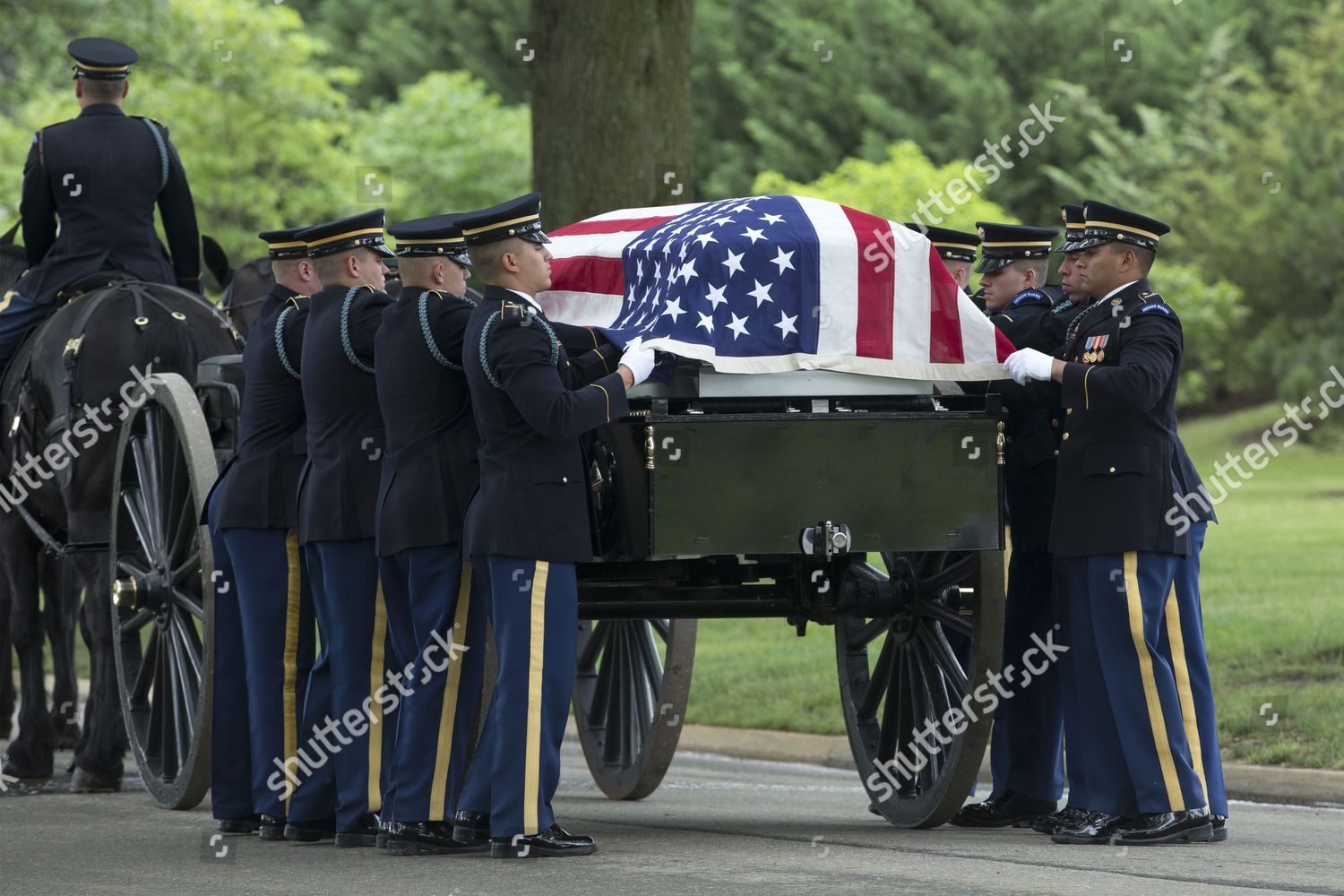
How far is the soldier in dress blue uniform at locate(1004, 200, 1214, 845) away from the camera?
20.3ft

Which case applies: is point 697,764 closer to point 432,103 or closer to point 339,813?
point 339,813

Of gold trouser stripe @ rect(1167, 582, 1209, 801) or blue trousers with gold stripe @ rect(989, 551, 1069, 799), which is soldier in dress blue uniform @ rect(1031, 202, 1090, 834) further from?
gold trouser stripe @ rect(1167, 582, 1209, 801)

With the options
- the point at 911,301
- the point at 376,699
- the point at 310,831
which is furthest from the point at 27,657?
the point at 911,301

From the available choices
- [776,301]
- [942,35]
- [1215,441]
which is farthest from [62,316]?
[942,35]

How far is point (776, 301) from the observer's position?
6.27 m

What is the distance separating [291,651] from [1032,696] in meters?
2.46

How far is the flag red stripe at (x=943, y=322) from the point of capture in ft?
21.0

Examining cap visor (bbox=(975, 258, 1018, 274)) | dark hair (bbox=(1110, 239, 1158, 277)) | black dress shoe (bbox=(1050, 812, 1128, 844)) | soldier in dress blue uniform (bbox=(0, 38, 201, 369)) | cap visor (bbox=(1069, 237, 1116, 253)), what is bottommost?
black dress shoe (bbox=(1050, 812, 1128, 844))

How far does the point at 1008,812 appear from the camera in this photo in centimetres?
713

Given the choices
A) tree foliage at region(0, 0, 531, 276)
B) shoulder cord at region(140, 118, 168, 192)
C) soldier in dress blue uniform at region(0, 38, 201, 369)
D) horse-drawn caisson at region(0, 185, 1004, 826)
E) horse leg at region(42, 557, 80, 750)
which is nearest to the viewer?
horse-drawn caisson at region(0, 185, 1004, 826)

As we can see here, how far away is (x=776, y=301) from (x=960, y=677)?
4.55ft

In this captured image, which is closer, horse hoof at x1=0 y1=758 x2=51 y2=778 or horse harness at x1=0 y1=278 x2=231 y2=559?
horse harness at x1=0 y1=278 x2=231 y2=559

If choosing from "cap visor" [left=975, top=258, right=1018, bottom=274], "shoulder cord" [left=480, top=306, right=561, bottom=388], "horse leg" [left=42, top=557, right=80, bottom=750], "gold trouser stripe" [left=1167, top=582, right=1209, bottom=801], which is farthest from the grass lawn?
"shoulder cord" [left=480, top=306, right=561, bottom=388]

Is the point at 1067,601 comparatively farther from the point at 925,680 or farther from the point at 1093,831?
the point at 1093,831
